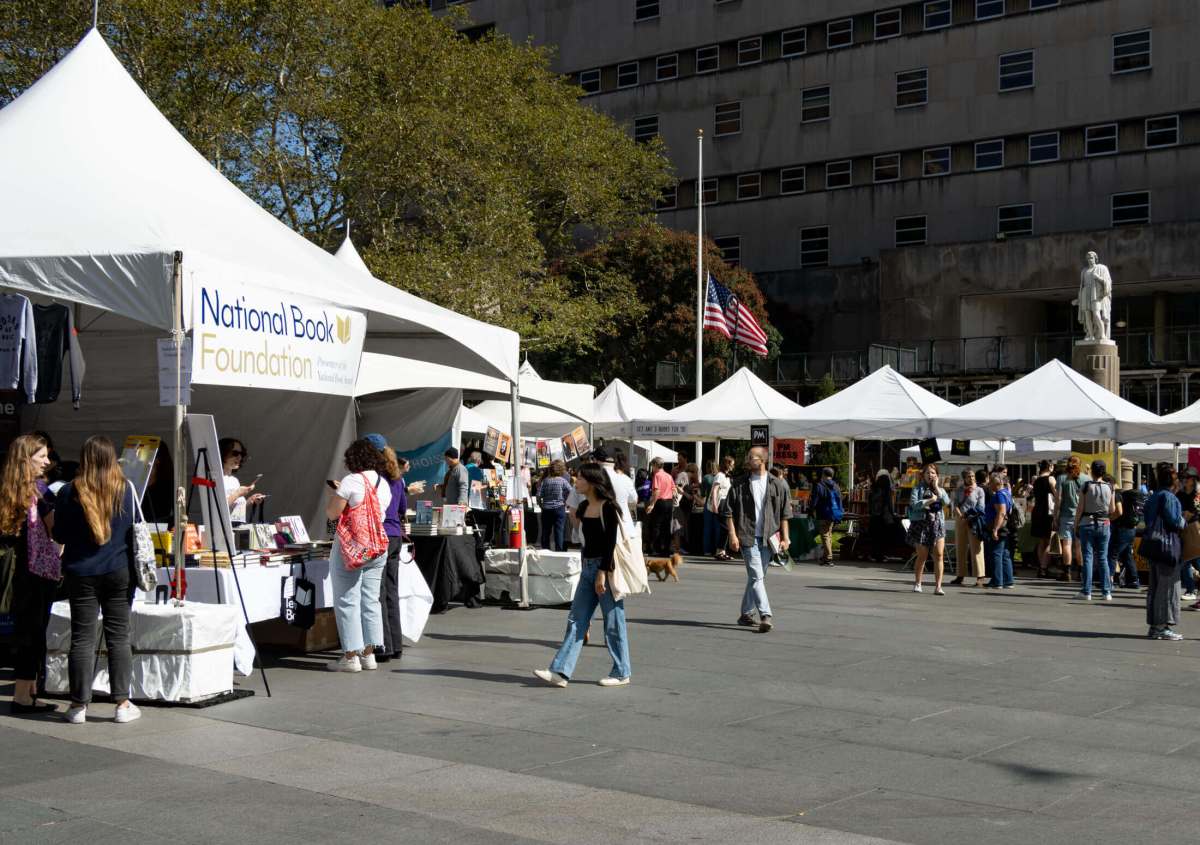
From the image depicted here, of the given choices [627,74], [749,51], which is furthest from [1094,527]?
[627,74]

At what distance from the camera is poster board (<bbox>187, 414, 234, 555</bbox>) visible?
9266 mm

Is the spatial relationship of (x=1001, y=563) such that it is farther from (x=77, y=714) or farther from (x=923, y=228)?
A: (x=923, y=228)

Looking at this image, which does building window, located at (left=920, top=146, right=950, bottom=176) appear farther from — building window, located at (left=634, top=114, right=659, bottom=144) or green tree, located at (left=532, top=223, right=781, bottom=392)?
building window, located at (left=634, top=114, right=659, bottom=144)

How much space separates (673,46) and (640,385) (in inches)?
642

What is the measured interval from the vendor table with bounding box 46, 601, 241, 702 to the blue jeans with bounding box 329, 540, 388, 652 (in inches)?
49.5

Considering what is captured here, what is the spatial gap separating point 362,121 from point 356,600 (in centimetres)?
2124

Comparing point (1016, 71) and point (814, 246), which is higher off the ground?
point (1016, 71)

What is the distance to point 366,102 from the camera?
3114cm

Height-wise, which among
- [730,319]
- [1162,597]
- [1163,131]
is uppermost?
[1163,131]


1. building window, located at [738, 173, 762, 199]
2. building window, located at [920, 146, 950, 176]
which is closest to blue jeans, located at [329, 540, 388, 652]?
building window, located at [920, 146, 950, 176]

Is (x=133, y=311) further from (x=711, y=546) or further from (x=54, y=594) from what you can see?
(x=711, y=546)

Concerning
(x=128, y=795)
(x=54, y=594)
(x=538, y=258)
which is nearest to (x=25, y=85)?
(x=538, y=258)

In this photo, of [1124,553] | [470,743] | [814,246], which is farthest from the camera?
[814,246]

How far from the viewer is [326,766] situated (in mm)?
7340
